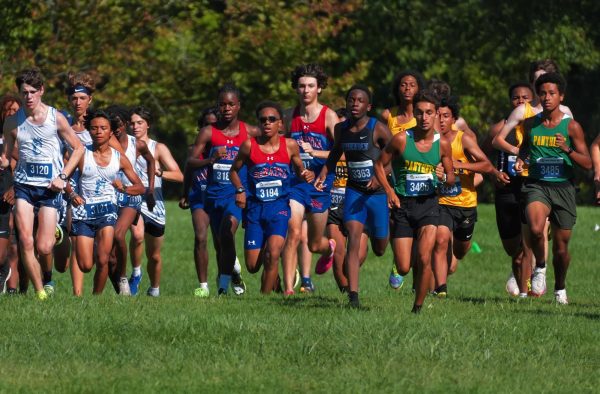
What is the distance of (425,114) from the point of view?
14.5 m

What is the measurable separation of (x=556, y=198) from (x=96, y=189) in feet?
14.8

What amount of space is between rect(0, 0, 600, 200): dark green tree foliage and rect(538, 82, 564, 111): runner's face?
2427 cm

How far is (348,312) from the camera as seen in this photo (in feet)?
46.5

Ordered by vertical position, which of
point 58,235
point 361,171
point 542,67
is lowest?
point 58,235

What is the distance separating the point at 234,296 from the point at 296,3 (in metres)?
31.8

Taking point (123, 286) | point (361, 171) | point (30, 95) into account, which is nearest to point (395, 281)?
point (123, 286)

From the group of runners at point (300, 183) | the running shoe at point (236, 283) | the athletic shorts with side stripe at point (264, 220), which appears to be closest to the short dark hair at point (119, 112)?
the group of runners at point (300, 183)

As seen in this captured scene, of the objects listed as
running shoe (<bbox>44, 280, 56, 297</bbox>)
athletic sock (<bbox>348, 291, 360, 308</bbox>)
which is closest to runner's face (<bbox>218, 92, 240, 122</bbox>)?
running shoe (<bbox>44, 280, 56, 297</bbox>)

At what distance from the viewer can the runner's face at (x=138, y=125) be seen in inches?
722

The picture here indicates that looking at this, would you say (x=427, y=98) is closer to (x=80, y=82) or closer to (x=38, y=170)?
(x=38, y=170)

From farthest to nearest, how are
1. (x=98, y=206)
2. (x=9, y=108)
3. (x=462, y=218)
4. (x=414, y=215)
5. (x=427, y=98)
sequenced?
(x=462, y=218) < (x=9, y=108) < (x=98, y=206) < (x=414, y=215) < (x=427, y=98)

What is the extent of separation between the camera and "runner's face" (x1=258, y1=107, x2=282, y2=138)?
1636 cm

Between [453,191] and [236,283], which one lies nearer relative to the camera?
[453,191]

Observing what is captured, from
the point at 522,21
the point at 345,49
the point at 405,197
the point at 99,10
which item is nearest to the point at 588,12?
the point at 522,21
